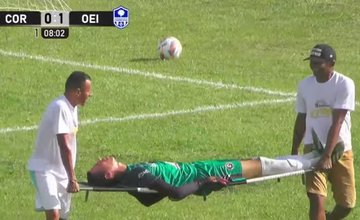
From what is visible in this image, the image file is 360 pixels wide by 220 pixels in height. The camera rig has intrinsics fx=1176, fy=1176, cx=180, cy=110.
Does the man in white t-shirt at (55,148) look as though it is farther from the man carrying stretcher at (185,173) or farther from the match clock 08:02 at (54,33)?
the match clock 08:02 at (54,33)

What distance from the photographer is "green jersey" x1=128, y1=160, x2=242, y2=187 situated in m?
13.5

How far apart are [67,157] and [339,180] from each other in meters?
3.32

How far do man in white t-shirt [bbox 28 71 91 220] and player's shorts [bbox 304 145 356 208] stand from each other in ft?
9.22

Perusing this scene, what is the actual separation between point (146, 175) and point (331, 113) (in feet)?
7.41

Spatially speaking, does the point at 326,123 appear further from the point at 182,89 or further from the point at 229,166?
the point at 182,89

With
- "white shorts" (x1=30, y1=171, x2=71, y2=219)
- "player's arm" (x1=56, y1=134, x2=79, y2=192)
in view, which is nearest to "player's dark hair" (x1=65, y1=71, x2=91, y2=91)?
"player's arm" (x1=56, y1=134, x2=79, y2=192)

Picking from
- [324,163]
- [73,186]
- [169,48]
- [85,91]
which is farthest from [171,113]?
[73,186]

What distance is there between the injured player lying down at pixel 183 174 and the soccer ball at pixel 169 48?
11441 millimetres

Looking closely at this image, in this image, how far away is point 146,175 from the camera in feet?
43.7

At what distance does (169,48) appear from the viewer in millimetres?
25297

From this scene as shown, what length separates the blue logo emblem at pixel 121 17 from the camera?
2872 centimetres

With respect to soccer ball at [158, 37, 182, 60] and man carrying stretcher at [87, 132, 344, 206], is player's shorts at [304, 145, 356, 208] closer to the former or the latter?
man carrying stretcher at [87, 132, 344, 206]

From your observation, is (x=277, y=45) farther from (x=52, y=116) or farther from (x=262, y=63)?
(x=52, y=116)

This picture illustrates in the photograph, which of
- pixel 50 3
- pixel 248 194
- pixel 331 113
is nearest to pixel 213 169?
pixel 331 113
